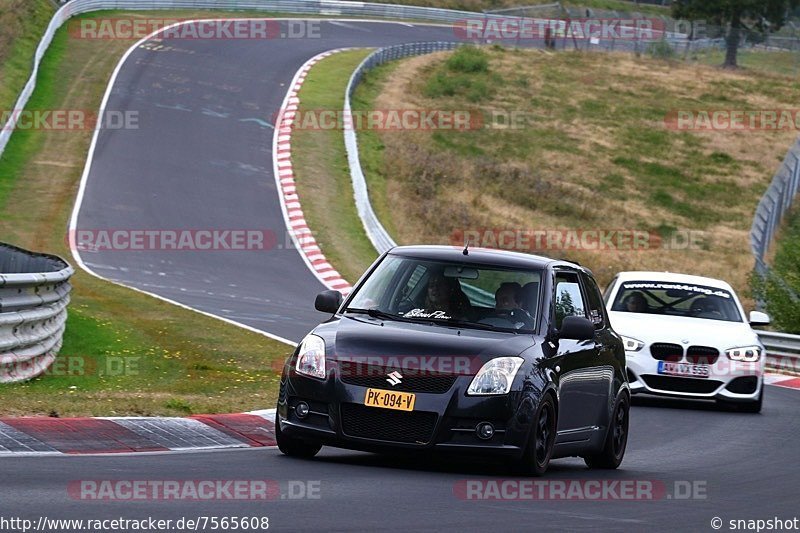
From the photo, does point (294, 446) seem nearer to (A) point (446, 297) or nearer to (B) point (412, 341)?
(B) point (412, 341)

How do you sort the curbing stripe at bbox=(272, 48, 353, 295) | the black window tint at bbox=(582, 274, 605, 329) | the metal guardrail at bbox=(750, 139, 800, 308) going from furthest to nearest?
1. the metal guardrail at bbox=(750, 139, 800, 308)
2. the curbing stripe at bbox=(272, 48, 353, 295)
3. the black window tint at bbox=(582, 274, 605, 329)

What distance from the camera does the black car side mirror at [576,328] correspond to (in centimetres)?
1009

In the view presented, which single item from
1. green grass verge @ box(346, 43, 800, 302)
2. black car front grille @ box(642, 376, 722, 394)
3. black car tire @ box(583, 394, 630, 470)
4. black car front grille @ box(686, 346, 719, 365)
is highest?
black car tire @ box(583, 394, 630, 470)

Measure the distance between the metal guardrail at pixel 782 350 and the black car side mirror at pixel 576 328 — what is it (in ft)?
47.8

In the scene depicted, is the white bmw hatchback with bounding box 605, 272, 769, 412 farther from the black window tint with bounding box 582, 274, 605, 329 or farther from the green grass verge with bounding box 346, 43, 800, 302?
the green grass verge with bounding box 346, 43, 800, 302

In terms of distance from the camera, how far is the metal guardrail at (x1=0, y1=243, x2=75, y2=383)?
14078 millimetres

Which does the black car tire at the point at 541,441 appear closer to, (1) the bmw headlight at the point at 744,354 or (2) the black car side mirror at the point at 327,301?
(2) the black car side mirror at the point at 327,301

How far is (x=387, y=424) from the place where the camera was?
934 cm

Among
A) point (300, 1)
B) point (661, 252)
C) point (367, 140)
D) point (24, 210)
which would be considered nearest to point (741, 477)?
point (24, 210)

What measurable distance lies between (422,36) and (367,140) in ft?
88.8

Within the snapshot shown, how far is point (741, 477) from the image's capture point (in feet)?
36.9

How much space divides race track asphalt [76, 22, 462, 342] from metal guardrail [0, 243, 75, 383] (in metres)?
5.09

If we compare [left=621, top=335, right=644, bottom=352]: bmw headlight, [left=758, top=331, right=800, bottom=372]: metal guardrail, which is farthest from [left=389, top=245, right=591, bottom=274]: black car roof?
[left=758, top=331, right=800, bottom=372]: metal guardrail

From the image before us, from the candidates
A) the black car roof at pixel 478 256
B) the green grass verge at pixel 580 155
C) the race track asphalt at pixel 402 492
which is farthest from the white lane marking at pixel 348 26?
the black car roof at pixel 478 256
